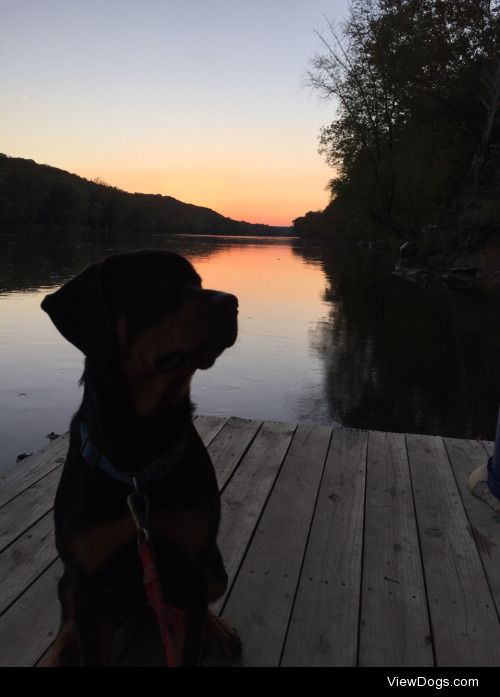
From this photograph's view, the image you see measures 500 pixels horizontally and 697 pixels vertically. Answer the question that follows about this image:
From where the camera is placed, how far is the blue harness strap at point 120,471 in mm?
1683

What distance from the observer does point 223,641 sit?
2.01 meters

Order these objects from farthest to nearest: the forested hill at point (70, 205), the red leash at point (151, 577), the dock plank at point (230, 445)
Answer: the forested hill at point (70, 205)
the dock plank at point (230, 445)
the red leash at point (151, 577)

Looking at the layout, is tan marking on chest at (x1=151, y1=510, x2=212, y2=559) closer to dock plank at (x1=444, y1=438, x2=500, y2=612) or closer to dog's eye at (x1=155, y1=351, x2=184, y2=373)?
dog's eye at (x1=155, y1=351, x2=184, y2=373)

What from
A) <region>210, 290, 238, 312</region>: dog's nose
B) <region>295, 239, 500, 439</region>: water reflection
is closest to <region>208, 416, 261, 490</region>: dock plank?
<region>210, 290, 238, 312</region>: dog's nose

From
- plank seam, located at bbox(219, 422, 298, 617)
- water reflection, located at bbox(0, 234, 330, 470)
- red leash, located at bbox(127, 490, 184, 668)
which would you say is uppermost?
red leash, located at bbox(127, 490, 184, 668)

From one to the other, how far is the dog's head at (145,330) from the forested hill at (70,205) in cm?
8923

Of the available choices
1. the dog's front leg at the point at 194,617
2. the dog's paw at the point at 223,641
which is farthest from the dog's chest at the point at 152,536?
the dog's paw at the point at 223,641

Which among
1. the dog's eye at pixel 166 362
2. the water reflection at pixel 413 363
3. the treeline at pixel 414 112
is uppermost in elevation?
the treeline at pixel 414 112

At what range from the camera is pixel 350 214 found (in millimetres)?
29641

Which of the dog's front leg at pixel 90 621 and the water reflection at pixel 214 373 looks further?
the water reflection at pixel 214 373

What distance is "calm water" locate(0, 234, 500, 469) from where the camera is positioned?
728 cm

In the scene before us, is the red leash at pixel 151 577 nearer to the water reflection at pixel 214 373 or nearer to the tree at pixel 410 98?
the water reflection at pixel 214 373

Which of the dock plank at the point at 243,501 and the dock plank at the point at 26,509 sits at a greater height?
the dock plank at the point at 26,509

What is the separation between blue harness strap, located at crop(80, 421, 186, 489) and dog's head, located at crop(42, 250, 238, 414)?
0.19m
